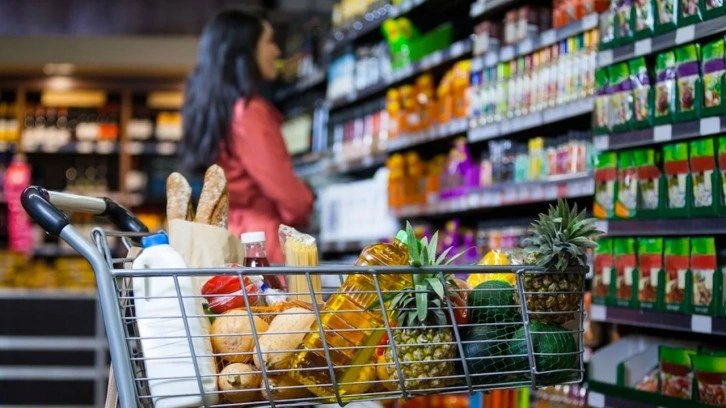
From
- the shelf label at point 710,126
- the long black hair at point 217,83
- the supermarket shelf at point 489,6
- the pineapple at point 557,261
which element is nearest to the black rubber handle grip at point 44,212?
the pineapple at point 557,261

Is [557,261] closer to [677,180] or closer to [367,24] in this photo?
[677,180]

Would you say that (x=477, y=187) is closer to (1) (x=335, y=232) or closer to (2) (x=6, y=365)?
(1) (x=335, y=232)

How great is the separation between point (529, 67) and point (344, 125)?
255 centimetres

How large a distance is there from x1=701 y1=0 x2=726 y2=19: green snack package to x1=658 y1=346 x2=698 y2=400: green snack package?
2.99ft

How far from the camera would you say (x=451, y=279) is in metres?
1.78

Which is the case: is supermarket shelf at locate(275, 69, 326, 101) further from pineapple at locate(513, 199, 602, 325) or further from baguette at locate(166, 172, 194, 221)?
pineapple at locate(513, 199, 602, 325)

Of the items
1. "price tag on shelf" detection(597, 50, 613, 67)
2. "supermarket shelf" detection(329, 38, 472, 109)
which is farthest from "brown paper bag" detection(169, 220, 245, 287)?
"supermarket shelf" detection(329, 38, 472, 109)

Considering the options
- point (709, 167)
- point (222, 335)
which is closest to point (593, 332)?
point (709, 167)

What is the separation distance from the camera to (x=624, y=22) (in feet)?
10.7

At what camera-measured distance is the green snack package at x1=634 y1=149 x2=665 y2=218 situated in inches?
122

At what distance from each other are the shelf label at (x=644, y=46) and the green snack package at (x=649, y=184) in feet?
0.94

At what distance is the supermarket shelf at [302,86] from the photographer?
23.5 feet

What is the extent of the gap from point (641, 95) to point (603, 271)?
57 centimetres

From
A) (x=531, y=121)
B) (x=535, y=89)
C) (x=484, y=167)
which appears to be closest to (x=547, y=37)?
(x=535, y=89)
